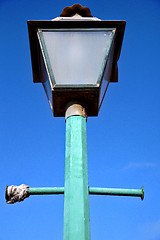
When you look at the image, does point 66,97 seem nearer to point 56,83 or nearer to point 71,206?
point 56,83

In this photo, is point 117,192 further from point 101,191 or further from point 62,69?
point 62,69

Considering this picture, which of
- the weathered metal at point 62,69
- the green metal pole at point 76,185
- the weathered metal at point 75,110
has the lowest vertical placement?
the green metal pole at point 76,185

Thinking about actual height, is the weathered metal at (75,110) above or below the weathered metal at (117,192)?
above

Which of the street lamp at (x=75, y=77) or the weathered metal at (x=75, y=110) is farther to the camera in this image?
the weathered metal at (x=75, y=110)

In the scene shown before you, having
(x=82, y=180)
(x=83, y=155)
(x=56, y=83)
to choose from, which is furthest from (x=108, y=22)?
(x=82, y=180)

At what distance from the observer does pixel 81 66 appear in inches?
→ 75.3

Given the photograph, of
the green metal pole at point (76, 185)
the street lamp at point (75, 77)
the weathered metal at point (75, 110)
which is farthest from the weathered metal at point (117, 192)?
the weathered metal at point (75, 110)

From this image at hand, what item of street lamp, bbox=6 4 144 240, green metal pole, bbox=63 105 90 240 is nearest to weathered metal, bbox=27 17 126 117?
street lamp, bbox=6 4 144 240

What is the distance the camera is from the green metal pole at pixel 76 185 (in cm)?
136

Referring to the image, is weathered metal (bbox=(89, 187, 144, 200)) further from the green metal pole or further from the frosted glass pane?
the frosted glass pane

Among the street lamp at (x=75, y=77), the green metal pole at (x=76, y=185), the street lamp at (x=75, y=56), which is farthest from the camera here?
the street lamp at (x=75, y=56)

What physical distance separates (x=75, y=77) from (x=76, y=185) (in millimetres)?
790

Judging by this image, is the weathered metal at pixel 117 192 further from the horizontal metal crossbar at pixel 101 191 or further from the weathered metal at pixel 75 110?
the weathered metal at pixel 75 110

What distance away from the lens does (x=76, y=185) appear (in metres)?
1.50
